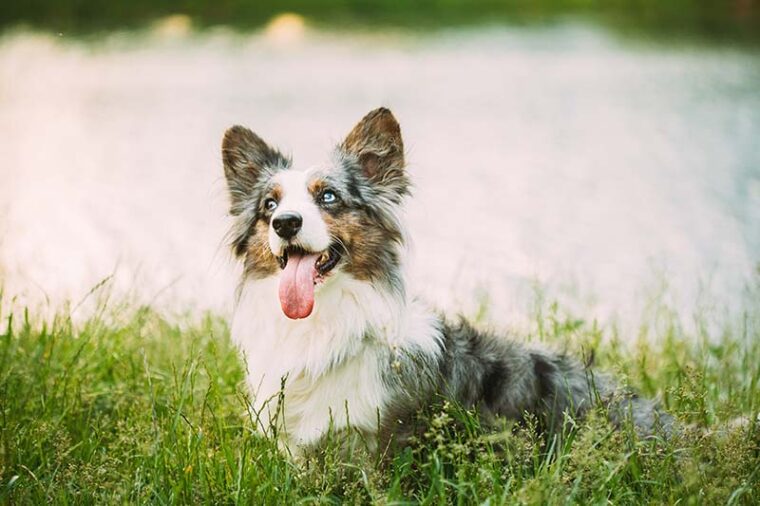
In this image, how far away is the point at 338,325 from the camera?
14.4ft

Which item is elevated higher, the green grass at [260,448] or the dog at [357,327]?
the dog at [357,327]

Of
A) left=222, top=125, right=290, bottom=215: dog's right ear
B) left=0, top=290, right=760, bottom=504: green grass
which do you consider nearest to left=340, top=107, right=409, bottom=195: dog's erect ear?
left=222, top=125, right=290, bottom=215: dog's right ear

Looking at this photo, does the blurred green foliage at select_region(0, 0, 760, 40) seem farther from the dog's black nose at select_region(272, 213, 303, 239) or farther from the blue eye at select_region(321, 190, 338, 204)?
the dog's black nose at select_region(272, 213, 303, 239)

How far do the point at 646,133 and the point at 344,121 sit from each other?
4.51 meters

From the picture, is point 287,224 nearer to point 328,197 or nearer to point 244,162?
point 328,197

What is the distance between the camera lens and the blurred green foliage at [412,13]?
39.2 feet

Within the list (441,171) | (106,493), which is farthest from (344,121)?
(106,493)

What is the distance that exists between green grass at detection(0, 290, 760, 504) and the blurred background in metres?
0.68

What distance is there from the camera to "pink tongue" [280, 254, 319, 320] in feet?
13.9

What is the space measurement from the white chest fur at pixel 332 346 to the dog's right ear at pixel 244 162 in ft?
1.73

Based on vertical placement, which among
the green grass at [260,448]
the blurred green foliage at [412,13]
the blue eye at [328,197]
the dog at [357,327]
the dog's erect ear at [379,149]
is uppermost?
the blurred green foliage at [412,13]

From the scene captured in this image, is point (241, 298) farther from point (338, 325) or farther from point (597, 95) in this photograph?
point (597, 95)

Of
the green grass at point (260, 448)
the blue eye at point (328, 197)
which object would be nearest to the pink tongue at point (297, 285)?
the blue eye at point (328, 197)

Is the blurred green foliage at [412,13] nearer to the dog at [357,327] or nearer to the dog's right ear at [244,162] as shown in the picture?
the dog's right ear at [244,162]
